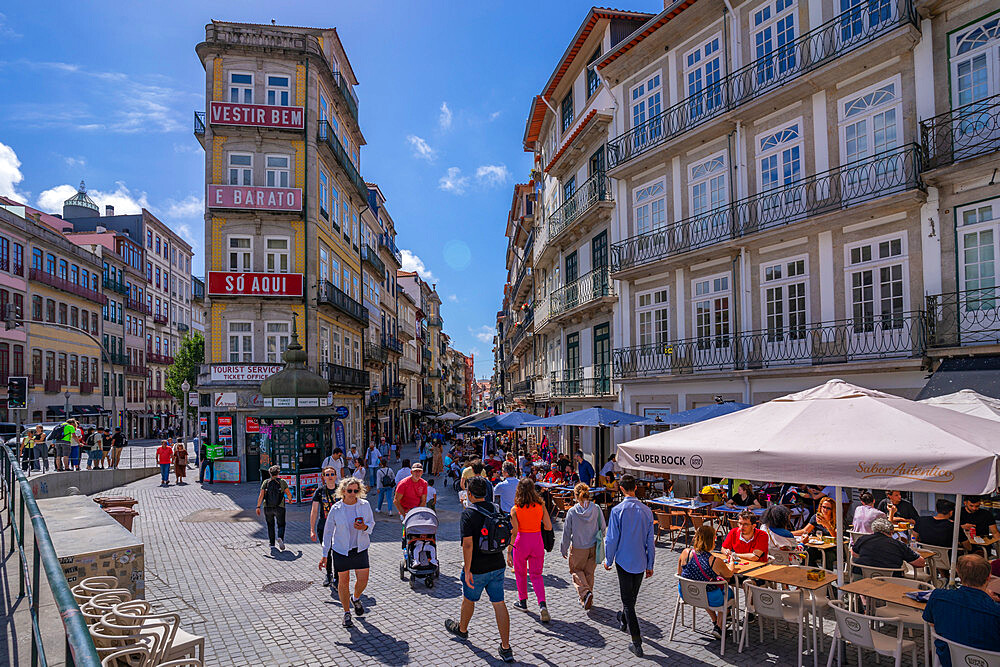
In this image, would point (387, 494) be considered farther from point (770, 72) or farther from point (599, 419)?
point (770, 72)

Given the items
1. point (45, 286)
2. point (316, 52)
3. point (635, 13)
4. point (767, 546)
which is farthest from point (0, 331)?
point (767, 546)

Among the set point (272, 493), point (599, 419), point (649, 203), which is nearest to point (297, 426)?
point (272, 493)

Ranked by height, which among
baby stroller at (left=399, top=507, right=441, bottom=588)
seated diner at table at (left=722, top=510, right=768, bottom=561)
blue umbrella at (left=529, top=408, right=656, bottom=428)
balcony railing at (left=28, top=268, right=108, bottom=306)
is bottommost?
baby stroller at (left=399, top=507, right=441, bottom=588)

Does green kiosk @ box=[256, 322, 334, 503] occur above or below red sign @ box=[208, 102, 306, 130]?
below

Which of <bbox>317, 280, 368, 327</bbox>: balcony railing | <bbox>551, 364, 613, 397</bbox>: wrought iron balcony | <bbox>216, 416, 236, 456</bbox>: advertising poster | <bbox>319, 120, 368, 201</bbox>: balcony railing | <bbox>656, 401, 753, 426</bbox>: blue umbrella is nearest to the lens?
<bbox>656, 401, 753, 426</bbox>: blue umbrella

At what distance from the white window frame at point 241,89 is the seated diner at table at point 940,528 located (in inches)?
1131

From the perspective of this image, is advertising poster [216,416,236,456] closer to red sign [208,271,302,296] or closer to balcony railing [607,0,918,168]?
red sign [208,271,302,296]

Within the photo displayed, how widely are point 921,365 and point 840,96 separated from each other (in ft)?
22.3

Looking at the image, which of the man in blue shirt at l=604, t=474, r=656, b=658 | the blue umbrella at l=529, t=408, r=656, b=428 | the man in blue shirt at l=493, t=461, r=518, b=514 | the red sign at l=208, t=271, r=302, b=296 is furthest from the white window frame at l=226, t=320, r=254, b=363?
the man in blue shirt at l=604, t=474, r=656, b=658

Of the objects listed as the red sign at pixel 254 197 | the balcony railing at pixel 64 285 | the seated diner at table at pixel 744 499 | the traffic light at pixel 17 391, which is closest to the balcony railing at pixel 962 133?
the seated diner at table at pixel 744 499

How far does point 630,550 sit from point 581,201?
761 inches

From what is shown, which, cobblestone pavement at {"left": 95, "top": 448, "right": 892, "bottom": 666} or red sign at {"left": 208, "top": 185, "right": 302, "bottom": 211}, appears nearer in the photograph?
cobblestone pavement at {"left": 95, "top": 448, "right": 892, "bottom": 666}

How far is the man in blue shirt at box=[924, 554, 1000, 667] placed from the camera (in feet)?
16.1

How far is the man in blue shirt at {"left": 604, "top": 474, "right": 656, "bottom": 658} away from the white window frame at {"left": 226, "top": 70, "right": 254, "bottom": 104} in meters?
27.2
